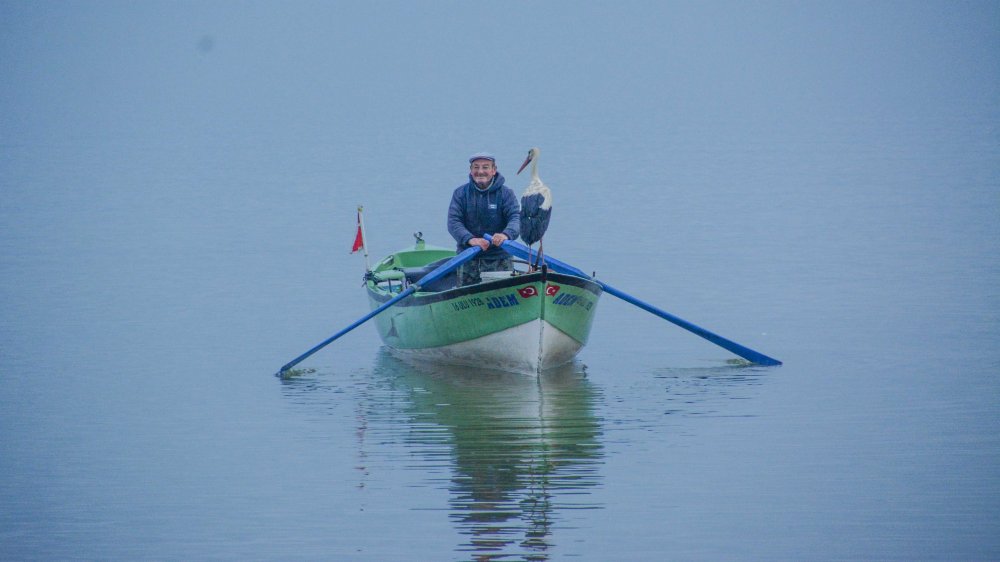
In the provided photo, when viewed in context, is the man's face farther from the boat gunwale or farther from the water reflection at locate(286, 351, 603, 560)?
the water reflection at locate(286, 351, 603, 560)

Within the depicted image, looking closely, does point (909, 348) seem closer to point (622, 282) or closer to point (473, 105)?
point (622, 282)

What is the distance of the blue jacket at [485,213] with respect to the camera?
751 inches

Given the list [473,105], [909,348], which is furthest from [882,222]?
[473,105]

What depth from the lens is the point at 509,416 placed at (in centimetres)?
1633

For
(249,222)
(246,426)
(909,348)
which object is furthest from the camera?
(249,222)

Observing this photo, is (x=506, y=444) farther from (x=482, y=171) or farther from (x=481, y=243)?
A: (x=482, y=171)

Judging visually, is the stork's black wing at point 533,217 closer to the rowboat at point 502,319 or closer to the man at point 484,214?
the rowboat at point 502,319

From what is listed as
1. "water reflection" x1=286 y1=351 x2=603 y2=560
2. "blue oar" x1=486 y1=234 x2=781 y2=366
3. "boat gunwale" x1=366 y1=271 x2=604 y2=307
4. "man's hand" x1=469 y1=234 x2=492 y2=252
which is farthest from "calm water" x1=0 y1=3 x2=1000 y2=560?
"man's hand" x1=469 y1=234 x2=492 y2=252

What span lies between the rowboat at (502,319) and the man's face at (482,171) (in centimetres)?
106

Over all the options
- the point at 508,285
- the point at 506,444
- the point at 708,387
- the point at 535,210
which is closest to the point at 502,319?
the point at 508,285

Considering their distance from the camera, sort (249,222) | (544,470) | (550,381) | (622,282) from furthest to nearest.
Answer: (249,222)
(622,282)
(550,381)
(544,470)

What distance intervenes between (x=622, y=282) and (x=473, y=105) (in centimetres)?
9433

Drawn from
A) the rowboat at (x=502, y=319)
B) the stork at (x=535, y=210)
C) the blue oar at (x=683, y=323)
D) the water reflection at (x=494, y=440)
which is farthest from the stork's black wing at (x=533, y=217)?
the water reflection at (x=494, y=440)

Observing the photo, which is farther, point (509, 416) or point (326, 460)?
point (509, 416)
